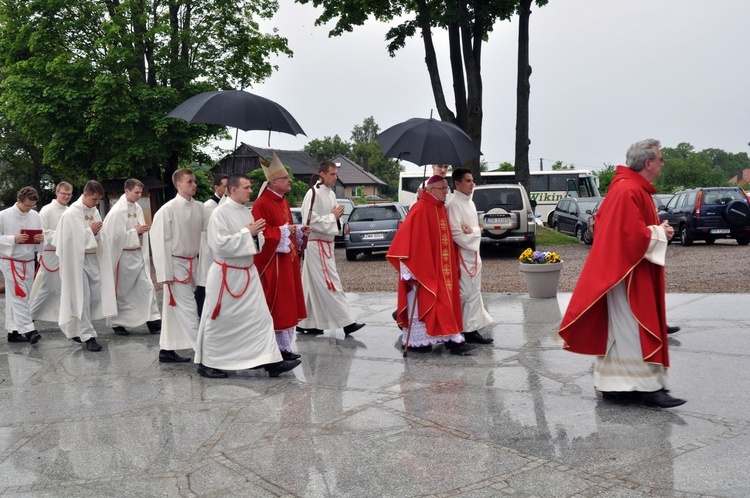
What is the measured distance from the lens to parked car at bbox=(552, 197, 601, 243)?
26688 millimetres

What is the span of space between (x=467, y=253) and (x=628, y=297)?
9.60 feet

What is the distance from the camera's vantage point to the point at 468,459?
16.8 feet

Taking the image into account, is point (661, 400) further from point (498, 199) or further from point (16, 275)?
point (498, 199)

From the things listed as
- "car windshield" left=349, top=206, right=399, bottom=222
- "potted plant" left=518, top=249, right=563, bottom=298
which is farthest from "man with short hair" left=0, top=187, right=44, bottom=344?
"car windshield" left=349, top=206, right=399, bottom=222

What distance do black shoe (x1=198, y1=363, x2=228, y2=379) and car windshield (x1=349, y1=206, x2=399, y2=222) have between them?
15.5 m

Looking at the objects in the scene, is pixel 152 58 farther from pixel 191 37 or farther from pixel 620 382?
pixel 620 382

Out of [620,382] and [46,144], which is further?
[46,144]

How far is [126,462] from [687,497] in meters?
3.28

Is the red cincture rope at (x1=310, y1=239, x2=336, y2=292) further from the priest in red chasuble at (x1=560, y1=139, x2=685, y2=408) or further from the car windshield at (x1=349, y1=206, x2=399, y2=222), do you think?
the car windshield at (x1=349, y1=206, x2=399, y2=222)

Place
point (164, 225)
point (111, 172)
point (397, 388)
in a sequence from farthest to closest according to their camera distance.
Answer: point (111, 172), point (164, 225), point (397, 388)

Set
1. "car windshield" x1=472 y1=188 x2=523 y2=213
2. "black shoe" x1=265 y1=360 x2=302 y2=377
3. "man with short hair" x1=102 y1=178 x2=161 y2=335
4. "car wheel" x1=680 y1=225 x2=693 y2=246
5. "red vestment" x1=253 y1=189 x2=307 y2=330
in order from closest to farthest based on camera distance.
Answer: "black shoe" x1=265 y1=360 x2=302 y2=377 → "red vestment" x1=253 y1=189 x2=307 y2=330 → "man with short hair" x1=102 y1=178 x2=161 y2=335 → "car windshield" x1=472 y1=188 x2=523 y2=213 → "car wheel" x1=680 y1=225 x2=693 y2=246

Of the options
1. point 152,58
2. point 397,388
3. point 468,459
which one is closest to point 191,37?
point 152,58

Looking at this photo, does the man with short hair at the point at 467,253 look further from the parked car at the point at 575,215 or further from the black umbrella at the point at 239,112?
the parked car at the point at 575,215

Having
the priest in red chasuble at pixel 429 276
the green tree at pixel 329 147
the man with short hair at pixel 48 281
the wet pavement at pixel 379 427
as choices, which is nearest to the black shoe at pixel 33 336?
the man with short hair at pixel 48 281
